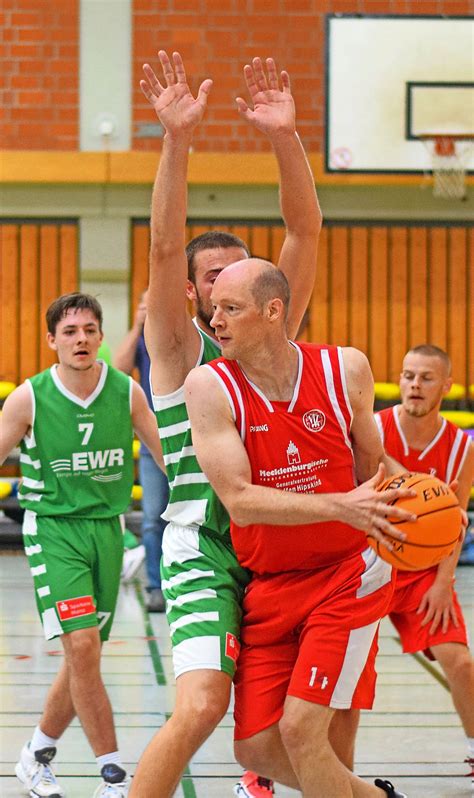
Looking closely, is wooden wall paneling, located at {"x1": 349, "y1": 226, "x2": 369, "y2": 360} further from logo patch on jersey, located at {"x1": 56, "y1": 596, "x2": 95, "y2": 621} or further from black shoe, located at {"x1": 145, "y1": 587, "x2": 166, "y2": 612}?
logo patch on jersey, located at {"x1": 56, "y1": 596, "x2": 95, "y2": 621}

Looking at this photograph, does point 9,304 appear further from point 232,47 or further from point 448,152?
point 448,152

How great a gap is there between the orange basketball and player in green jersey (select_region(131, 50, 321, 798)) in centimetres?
50

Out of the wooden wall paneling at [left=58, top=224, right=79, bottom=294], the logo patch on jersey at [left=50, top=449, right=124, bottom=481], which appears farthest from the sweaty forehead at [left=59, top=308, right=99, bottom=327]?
the wooden wall paneling at [left=58, top=224, right=79, bottom=294]

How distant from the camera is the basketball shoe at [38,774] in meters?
4.40

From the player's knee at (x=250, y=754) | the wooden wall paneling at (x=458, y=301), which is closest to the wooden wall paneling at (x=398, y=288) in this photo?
the wooden wall paneling at (x=458, y=301)

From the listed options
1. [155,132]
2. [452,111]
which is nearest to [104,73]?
[155,132]

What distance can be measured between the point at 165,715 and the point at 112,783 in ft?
Answer: 4.24

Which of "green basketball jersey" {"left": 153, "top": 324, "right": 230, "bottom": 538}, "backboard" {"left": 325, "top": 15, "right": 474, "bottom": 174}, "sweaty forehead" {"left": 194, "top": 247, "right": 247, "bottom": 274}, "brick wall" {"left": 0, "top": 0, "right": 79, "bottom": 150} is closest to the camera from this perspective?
"green basketball jersey" {"left": 153, "top": 324, "right": 230, "bottom": 538}

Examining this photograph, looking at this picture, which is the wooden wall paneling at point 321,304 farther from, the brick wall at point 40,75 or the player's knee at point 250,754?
the player's knee at point 250,754

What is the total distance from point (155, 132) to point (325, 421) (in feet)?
33.8

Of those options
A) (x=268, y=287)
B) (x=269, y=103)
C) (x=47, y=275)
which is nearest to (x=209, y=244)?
(x=268, y=287)

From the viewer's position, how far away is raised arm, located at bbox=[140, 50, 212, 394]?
3.41m

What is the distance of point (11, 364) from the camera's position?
13148mm

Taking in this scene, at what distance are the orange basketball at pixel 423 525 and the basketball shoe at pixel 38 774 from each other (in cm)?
193
